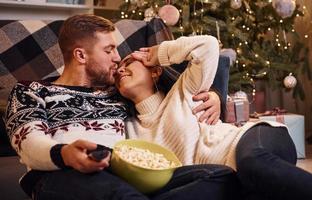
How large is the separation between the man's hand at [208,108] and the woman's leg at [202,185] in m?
0.27

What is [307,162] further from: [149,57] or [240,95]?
[149,57]

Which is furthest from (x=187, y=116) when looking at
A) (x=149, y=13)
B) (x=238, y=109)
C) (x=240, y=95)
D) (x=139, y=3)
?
(x=139, y=3)

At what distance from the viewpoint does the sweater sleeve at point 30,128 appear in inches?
43.9

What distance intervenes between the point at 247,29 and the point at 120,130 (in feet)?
7.13

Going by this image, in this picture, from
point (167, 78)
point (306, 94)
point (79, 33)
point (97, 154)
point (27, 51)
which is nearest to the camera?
point (97, 154)

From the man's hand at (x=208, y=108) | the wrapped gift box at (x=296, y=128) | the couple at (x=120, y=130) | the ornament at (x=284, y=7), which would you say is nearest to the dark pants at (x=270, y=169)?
the couple at (x=120, y=130)

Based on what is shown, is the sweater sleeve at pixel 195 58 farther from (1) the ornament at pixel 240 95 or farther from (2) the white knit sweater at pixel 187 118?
(1) the ornament at pixel 240 95

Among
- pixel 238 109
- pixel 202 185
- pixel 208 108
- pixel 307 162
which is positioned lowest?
pixel 307 162

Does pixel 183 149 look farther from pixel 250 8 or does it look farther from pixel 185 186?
pixel 250 8

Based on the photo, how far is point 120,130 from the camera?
1407 millimetres

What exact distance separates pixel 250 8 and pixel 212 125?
212 centimetres

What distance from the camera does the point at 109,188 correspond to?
1.00 m

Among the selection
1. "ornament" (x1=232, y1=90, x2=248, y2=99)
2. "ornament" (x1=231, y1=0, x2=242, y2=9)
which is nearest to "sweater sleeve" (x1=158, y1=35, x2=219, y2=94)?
"ornament" (x1=232, y1=90, x2=248, y2=99)

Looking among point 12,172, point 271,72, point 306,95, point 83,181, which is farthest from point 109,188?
point 306,95
